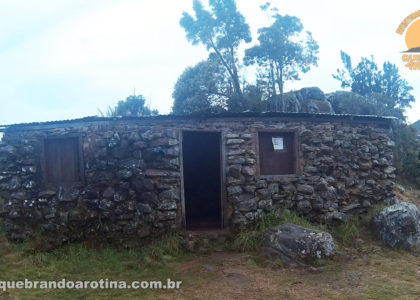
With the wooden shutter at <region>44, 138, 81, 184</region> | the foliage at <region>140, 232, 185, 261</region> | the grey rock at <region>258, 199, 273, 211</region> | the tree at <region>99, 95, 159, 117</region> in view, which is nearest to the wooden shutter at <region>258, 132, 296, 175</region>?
the grey rock at <region>258, 199, 273, 211</region>

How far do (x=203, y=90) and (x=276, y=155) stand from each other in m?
12.3

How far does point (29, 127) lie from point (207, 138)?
4.67 m

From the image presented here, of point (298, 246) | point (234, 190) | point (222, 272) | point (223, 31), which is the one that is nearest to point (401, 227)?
point (298, 246)

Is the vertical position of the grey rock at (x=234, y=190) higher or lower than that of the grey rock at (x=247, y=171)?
lower

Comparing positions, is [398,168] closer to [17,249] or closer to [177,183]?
[177,183]

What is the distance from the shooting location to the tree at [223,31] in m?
19.7

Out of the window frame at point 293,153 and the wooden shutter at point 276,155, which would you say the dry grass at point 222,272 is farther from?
the wooden shutter at point 276,155

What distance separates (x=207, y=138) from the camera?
976 centimetres

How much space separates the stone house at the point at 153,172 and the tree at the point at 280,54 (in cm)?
1172

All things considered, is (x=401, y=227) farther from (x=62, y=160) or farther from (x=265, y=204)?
(x=62, y=160)

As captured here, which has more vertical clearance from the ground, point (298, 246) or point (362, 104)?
point (362, 104)

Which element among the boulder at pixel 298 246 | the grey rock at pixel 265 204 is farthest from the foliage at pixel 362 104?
the boulder at pixel 298 246

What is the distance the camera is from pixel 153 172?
6.64 meters

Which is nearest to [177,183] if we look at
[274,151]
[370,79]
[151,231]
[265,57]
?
[151,231]
